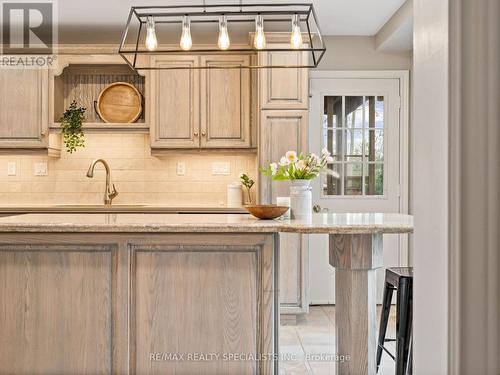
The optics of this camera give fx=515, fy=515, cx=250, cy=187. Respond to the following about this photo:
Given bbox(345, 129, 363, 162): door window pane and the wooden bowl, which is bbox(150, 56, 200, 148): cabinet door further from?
the wooden bowl

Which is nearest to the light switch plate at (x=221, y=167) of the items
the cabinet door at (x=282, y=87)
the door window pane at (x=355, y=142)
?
the cabinet door at (x=282, y=87)

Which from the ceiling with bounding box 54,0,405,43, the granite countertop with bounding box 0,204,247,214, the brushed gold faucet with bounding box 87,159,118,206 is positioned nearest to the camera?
the ceiling with bounding box 54,0,405,43

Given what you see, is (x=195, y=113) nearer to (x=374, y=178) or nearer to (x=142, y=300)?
(x=374, y=178)

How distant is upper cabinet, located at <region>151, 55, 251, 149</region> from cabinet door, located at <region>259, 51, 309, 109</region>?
0.26 metres

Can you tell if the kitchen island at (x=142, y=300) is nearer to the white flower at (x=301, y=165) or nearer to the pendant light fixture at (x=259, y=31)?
the white flower at (x=301, y=165)

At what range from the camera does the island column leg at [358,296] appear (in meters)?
2.47

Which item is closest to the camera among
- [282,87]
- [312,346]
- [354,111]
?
[312,346]

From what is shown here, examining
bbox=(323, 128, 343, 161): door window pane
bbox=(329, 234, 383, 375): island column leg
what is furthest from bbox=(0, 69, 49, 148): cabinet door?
bbox=(329, 234, 383, 375): island column leg

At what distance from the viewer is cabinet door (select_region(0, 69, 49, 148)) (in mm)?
4508

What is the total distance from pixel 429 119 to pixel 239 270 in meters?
1.90

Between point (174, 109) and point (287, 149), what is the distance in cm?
106

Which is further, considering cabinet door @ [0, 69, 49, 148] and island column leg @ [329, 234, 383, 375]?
cabinet door @ [0, 69, 49, 148]

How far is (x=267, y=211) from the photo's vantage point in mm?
2652

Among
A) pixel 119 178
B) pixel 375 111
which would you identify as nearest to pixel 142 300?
pixel 119 178
